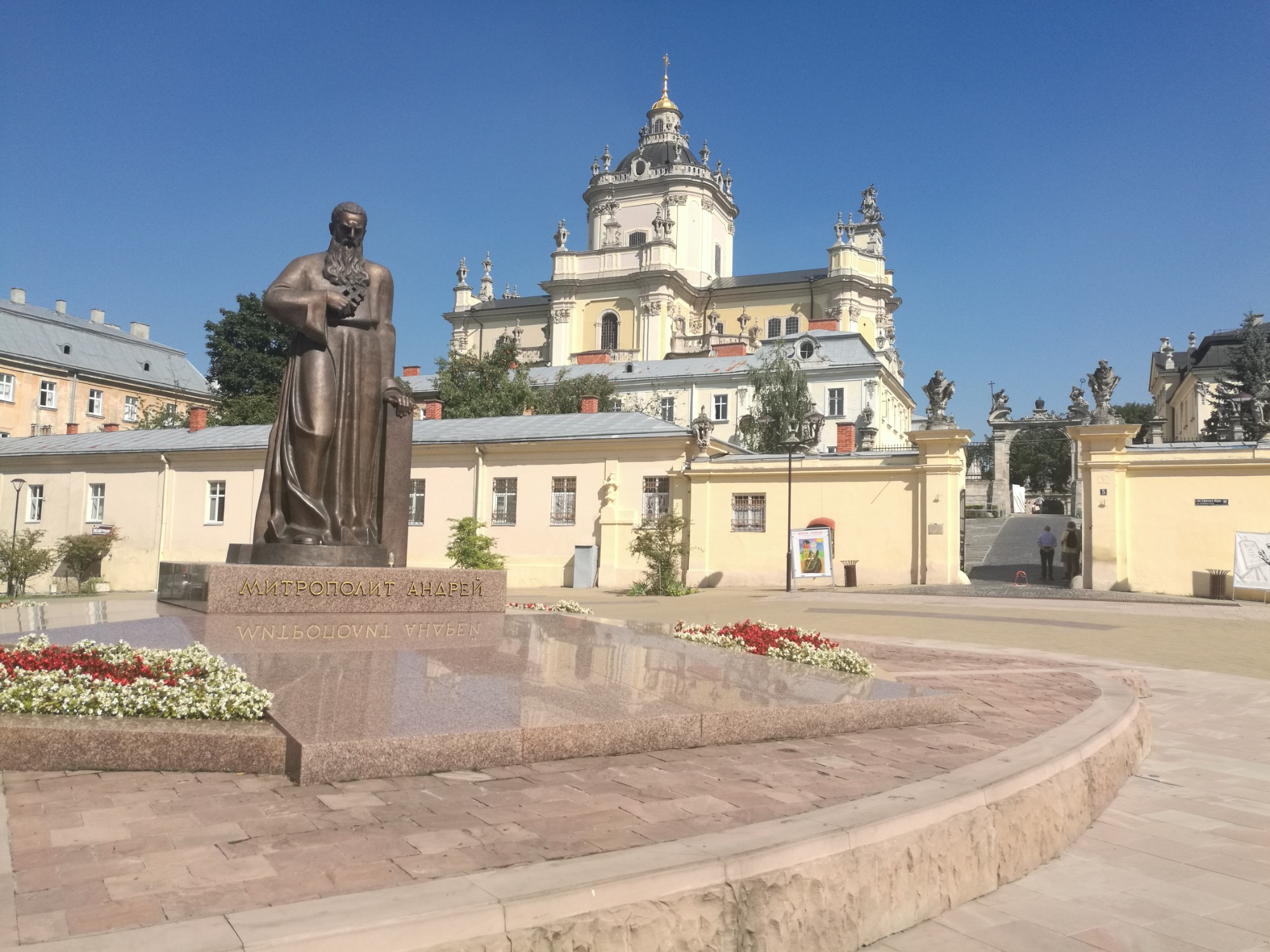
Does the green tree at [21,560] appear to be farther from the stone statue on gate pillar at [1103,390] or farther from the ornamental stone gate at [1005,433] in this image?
the ornamental stone gate at [1005,433]

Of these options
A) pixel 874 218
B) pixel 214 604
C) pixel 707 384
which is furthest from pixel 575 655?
pixel 874 218

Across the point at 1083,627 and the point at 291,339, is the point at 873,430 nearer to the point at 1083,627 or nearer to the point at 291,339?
the point at 1083,627

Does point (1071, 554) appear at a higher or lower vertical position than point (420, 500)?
lower

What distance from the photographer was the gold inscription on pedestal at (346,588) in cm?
769

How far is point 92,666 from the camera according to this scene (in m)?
5.11

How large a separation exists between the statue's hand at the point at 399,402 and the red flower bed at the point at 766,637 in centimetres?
364

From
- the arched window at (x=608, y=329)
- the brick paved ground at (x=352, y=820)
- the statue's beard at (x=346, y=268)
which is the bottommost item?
the brick paved ground at (x=352, y=820)

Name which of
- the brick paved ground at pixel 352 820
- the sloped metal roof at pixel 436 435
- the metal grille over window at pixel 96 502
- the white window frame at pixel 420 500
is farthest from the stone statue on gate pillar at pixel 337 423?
the metal grille over window at pixel 96 502

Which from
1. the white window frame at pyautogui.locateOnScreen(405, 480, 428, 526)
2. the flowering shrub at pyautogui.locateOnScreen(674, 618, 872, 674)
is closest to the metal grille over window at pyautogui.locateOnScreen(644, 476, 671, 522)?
the white window frame at pyautogui.locateOnScreen(405, 480, 428, 526)

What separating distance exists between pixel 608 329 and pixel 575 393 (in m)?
18.7

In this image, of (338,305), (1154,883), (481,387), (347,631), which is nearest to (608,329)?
(481,387)

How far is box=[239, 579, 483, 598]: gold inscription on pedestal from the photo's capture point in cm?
769

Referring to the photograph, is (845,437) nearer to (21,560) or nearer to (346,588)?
(21,560)

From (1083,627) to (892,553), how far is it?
10.0 meters
